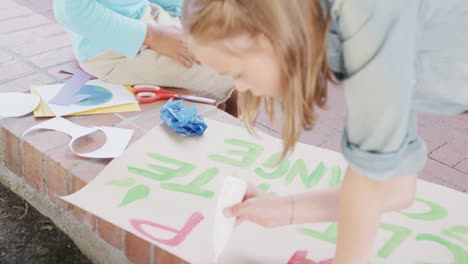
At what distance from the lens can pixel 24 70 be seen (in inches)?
55.9

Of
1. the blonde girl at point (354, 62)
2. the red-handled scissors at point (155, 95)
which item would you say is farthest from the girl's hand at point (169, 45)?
the blonde girl at point (354, 62)

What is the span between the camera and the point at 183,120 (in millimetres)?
1186

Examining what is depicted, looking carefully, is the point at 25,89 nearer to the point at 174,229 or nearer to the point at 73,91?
the point at 73,91

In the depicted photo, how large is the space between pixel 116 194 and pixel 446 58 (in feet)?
1.95

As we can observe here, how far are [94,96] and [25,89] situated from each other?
0.55 feet

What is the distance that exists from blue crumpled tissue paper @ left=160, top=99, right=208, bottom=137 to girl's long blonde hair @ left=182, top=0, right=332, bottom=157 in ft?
1.74

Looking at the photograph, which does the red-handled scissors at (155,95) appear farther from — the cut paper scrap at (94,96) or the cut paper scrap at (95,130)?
the cut paper scrap at (95,130)

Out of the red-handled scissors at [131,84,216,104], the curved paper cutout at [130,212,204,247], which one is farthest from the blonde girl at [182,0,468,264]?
the red-handled scissors at [131,84,216,104]

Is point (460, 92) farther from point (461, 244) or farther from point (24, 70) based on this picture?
point (24, 70)

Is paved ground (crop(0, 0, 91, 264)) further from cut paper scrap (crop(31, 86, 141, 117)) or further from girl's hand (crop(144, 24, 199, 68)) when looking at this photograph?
girl's hand (crop(144, 24, 199, 68))

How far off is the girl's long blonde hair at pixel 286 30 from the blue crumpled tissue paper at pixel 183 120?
0.53 metres

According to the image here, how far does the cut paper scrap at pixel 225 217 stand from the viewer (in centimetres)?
89

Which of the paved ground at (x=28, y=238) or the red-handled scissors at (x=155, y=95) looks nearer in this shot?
the paved ground at (x=28, y=238)

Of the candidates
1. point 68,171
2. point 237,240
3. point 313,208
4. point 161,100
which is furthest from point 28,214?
point 313,208
